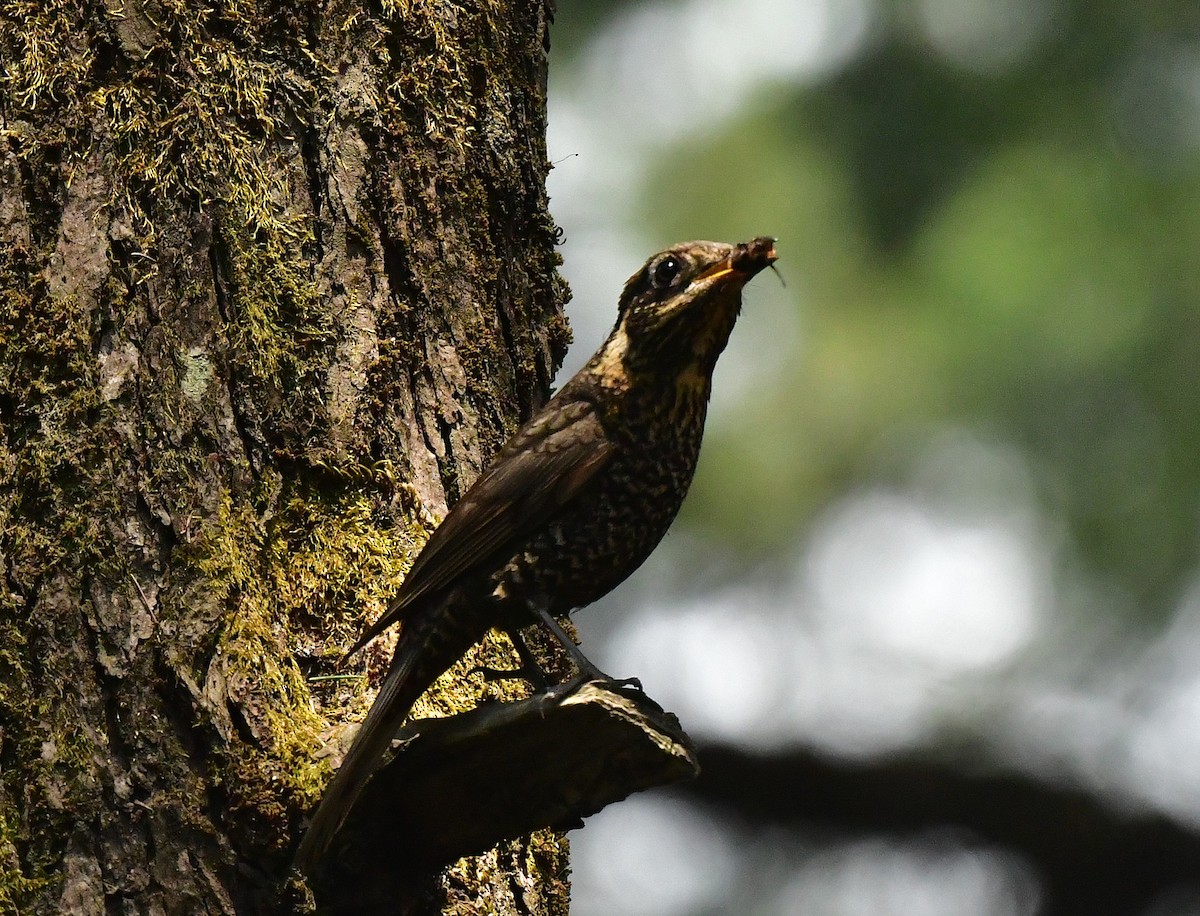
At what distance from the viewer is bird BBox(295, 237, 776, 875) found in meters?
2.84

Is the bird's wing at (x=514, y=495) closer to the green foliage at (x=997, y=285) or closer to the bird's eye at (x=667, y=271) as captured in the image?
the bird's eye at (x=667, y=271)

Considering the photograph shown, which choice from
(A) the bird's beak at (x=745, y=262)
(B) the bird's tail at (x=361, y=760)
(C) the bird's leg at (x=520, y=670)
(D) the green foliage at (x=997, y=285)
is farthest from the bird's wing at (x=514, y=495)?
(D) the green foliage at (x=997, y=285)

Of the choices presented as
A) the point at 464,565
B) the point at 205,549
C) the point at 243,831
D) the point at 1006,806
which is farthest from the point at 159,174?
the point at 1006,806

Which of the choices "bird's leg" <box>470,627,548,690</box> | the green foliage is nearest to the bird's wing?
"bird's leg" <box>470,627,548,690</box>

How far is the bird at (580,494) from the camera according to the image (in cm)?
284

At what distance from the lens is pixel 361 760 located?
2.62 m


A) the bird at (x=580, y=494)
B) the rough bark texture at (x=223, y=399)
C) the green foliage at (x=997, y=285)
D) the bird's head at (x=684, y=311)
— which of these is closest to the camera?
the rough bark texture at (x=223, y=399)

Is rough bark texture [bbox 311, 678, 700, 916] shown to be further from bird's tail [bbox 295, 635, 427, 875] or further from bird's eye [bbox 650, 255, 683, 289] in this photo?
bird's eye [bbox 650, 255, 683, 289]

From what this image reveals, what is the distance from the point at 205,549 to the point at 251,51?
1.10 meters

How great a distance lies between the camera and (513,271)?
11.7ft

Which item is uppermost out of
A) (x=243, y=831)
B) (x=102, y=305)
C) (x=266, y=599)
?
(x=102, y=305)

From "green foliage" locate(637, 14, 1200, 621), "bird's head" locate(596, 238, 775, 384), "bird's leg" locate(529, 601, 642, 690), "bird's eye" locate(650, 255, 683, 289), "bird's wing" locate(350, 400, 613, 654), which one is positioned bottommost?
"bird's leg" locate(529, 601, 642, 690)

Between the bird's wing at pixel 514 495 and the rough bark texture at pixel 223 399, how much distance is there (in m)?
0.20

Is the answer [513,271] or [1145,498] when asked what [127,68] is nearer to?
[513,271]
